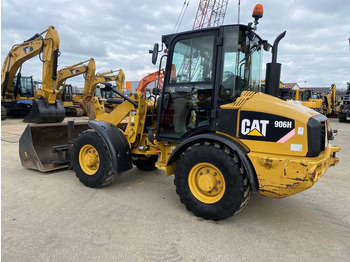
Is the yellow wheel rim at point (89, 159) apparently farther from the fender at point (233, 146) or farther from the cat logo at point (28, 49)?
the cat logo at point (28, 49)

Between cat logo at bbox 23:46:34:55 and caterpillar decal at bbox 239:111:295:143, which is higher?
cat logo at bbox 23:46:34:55

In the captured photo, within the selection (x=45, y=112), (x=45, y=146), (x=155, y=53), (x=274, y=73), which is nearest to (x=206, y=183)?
(x=274, y=73)

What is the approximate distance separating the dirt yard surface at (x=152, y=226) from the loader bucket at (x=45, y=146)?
49cm

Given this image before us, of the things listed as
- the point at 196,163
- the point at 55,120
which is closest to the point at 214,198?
the point at 196,163

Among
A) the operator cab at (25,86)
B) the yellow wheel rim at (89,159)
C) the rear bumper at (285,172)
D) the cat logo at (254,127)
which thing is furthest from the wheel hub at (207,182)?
Result: the operator cab at (25,86)

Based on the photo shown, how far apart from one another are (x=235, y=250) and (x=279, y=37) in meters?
2.51

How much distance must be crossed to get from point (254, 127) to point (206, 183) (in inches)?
A: 33.9

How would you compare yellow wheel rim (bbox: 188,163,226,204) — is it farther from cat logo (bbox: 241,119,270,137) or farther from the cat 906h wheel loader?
cat logo (bbox: 241,119,270,137)

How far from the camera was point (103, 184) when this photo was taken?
4.07m

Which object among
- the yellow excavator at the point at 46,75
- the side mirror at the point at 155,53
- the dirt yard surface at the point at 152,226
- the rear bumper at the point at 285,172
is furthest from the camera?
the yellow excavator at the point at 46,75

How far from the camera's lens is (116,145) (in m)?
3.98

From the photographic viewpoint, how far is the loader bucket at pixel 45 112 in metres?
10.7

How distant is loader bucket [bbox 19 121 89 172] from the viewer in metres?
4.77

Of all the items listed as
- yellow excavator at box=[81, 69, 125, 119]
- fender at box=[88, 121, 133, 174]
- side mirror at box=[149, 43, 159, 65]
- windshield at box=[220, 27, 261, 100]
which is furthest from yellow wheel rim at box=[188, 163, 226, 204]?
yellow excavator at box=[81, 69, 125, 119]
